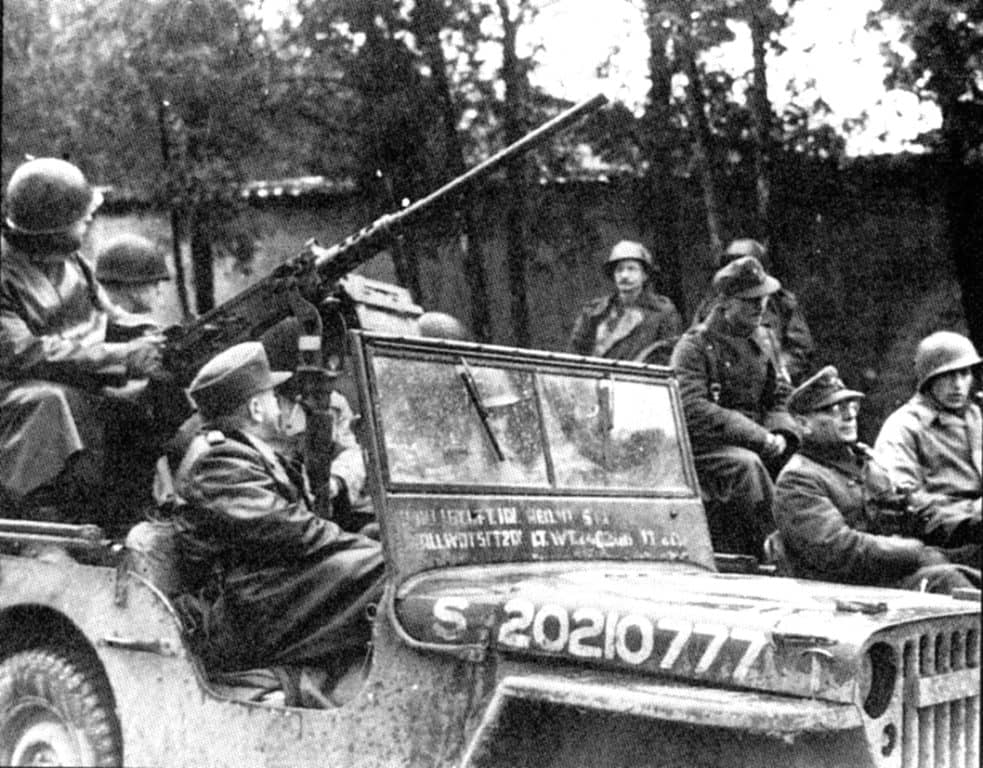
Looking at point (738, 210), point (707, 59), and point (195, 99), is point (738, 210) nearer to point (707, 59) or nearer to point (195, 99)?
point (707, 59)

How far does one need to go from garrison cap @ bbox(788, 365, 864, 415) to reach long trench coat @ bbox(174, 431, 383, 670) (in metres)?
2.05

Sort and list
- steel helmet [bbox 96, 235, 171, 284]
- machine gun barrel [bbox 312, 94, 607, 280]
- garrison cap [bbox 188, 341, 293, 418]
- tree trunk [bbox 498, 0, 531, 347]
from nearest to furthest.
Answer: garrison cap [bbox 188, 341, 293, 418] → machine gun barrel [bbox 312, 94, 607, 280] → tree trunk [bbox 498, 0, 531, 347] → steel helmet [bbox 96, 235, 171, 284]

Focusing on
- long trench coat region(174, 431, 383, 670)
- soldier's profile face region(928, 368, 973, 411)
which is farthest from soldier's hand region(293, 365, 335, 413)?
soldier's profile face region(928, 368, 973, 411)

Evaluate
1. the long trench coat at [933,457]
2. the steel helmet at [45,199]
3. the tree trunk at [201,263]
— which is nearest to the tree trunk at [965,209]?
the long trench coat at [933,457]

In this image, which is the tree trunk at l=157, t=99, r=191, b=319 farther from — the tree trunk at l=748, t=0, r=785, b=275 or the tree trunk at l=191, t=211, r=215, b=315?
the tree trunk at l=748, t=0, r=785, b=275

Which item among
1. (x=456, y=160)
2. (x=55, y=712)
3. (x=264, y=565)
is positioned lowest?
(x=55, y=712)

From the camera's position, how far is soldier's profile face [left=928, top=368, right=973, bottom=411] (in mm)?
5395

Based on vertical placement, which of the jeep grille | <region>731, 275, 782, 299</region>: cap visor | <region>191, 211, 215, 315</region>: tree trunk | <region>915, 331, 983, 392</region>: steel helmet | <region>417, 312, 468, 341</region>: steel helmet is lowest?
the jeep grille

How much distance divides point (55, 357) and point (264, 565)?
1.09m

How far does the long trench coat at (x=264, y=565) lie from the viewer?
365 cm

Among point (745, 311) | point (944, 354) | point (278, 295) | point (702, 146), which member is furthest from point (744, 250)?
point (278, 295)

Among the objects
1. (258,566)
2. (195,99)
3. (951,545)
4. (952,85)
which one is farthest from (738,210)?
(258,566)

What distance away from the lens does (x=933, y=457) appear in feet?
17.7

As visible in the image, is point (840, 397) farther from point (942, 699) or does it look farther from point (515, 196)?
point (942, 699)
